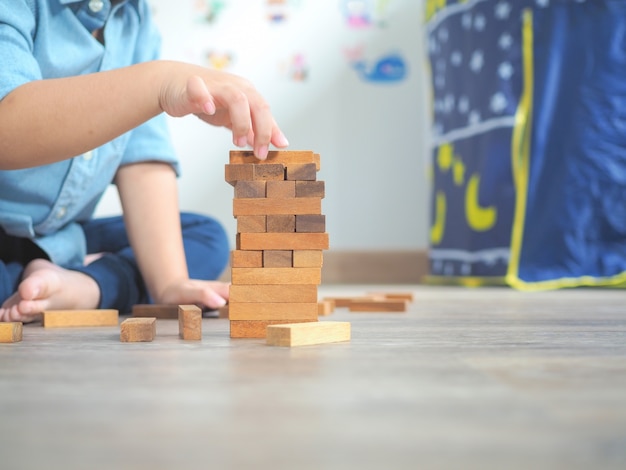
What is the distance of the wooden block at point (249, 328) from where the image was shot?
72 centimetres

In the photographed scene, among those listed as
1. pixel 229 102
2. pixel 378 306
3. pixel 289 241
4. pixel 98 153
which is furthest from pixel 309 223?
pixel 98 153

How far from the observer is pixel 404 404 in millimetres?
403

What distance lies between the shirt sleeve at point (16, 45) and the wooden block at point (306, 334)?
42cm

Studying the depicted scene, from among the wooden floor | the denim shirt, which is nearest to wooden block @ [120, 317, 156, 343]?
the wooden floor

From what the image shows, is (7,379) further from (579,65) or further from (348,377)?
(579,65)

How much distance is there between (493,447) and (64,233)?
0.96 metres

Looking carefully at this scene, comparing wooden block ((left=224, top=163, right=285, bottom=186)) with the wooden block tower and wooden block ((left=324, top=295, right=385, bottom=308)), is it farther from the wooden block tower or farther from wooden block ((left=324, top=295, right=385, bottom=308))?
wooden block ((left=324, top=295, right=385, bottom=308))

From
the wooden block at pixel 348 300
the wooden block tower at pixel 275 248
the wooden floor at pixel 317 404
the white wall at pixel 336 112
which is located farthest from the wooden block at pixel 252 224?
the white wall at pixel 336 112

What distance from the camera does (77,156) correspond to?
1.02 m

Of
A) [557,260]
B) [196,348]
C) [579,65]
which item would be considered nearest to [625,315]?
[196,348]

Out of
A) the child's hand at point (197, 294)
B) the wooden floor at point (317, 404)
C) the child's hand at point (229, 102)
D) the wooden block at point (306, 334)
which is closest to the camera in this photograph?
the wooden floor at point (317, 404)

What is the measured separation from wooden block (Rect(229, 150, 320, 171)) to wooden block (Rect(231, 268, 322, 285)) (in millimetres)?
102

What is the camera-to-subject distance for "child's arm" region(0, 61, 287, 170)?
2.63 feet

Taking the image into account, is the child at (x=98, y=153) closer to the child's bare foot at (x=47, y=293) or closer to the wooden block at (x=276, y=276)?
the child's bare foot at (x=47, y=293)
